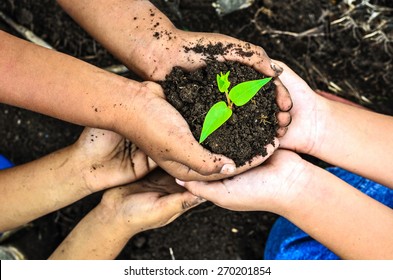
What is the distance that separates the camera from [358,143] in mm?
1828

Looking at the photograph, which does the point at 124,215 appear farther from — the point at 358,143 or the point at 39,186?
the point at 358,143

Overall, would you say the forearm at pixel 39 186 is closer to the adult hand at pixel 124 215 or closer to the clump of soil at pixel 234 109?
the adult hand at pixel 124 215

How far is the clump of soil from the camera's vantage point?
1528 millimetres

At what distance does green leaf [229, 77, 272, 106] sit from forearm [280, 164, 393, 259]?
0.43m

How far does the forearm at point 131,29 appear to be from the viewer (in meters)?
1.68

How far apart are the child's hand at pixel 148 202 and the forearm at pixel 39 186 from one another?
0.15 meters

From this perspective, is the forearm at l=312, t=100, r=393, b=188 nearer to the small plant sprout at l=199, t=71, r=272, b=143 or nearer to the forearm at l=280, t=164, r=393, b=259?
the forearm at l=280, t=164, r=393, b=259

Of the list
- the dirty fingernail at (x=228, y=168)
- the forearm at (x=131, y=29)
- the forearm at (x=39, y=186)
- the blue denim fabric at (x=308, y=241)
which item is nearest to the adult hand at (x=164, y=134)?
the dirty fingernail at (x=228, y=168)

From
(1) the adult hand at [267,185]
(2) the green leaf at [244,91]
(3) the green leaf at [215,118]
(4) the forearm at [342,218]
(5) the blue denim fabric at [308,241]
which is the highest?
(2) the green leaf at [244,91]

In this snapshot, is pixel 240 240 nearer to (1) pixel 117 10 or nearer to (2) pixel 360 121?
(2) pixel 360 121

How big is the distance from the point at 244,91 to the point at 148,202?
2.14 ft

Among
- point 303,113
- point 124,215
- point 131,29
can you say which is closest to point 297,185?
point 303,113

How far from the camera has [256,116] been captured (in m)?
1.56

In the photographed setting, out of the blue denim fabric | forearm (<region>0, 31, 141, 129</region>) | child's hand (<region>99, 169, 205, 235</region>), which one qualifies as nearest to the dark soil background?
the blue denim fabric
